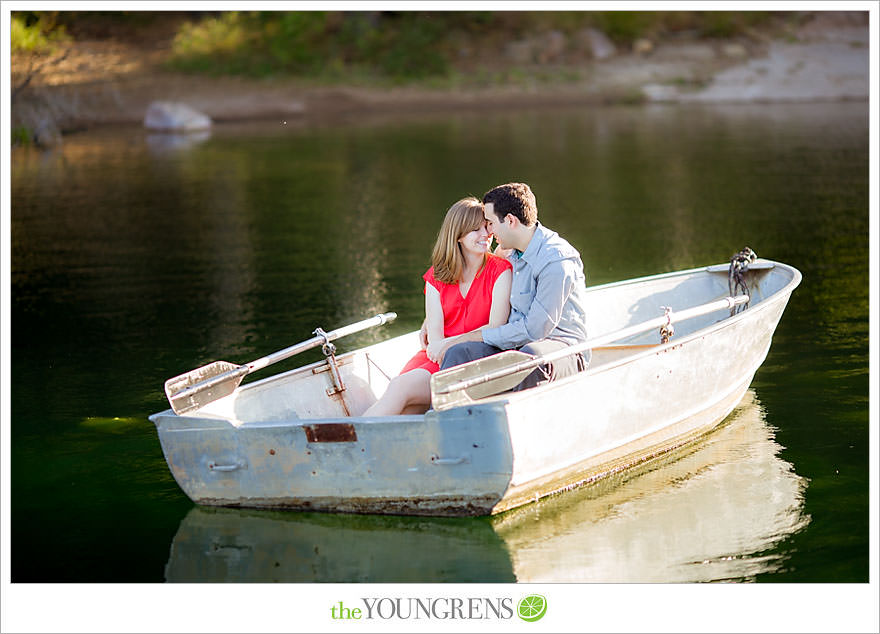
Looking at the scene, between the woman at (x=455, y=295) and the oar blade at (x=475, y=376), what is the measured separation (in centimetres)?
45

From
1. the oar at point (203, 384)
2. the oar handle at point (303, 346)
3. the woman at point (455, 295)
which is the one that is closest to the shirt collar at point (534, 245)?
the woman at point (455, 295)

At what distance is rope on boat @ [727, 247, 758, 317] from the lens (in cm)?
684

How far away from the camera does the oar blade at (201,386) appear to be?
5152mm

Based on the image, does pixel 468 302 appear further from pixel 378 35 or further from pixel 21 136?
pixel 378 35

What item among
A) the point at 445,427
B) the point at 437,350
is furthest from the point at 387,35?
the point at 445,427

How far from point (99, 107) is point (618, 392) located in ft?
84.1

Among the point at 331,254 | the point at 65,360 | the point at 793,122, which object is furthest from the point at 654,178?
the point at 65,360

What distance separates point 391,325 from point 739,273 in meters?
2.96

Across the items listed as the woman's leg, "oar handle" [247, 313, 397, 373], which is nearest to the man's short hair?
the woman's leg

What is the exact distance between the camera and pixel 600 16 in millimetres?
33062

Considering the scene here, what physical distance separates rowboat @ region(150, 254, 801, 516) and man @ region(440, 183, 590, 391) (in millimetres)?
221

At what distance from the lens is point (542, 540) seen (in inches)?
193

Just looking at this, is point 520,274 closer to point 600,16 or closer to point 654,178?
point 654,178

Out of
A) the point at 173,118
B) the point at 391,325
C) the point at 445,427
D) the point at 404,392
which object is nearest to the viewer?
the point at 445,427
